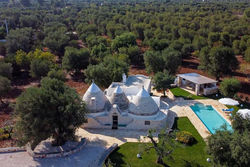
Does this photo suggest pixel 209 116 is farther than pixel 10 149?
Yes

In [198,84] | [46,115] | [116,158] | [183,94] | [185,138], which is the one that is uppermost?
[46,115]

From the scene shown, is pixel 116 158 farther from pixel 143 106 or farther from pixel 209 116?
pixel 209 116

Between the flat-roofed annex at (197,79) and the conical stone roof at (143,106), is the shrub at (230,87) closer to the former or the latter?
the flat-roofed annex at (197,79)

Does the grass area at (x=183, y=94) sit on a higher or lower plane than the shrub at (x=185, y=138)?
higher

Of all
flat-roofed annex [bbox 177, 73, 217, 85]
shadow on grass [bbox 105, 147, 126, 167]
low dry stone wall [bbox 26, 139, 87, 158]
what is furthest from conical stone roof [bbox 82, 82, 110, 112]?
flat-roofed annex [bbox 177, 73, 217, 85]

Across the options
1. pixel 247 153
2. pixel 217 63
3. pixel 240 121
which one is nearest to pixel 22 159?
pixel 247 153

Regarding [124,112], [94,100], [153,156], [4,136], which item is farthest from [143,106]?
[4,136]

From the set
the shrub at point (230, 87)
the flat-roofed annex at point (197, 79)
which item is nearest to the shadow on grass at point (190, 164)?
the shrub at point (230, 87)
